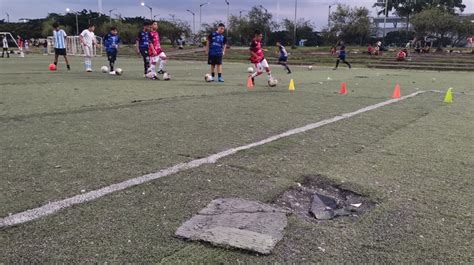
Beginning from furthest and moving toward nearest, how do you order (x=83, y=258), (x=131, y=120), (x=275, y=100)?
(x=275, y=100) < (x=131, y=120) < (x=83, y=258)

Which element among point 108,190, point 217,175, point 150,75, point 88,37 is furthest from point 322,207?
point 88,37

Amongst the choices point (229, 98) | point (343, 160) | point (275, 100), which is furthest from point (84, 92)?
point (343, 160)

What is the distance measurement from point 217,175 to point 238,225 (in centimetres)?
114

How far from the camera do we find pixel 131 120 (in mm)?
6703

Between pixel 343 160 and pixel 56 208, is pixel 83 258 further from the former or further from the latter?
pixel 343 160

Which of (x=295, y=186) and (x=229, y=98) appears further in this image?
(x=229, y=98)

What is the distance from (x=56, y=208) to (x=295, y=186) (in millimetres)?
2093

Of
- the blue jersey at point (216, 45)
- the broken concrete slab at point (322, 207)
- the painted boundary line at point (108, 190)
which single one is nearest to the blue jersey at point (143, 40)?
the blue jersey at point (216, 45)

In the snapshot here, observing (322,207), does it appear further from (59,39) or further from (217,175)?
(59,39)

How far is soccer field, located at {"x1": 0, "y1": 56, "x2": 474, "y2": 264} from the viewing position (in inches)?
106

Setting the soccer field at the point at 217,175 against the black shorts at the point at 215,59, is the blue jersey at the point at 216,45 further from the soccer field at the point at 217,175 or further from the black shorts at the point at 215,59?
the soccer field at the point at 217,175

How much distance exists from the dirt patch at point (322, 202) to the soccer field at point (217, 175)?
0.09 m

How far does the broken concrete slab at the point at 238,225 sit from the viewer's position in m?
2.75

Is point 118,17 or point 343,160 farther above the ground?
point 118,17
